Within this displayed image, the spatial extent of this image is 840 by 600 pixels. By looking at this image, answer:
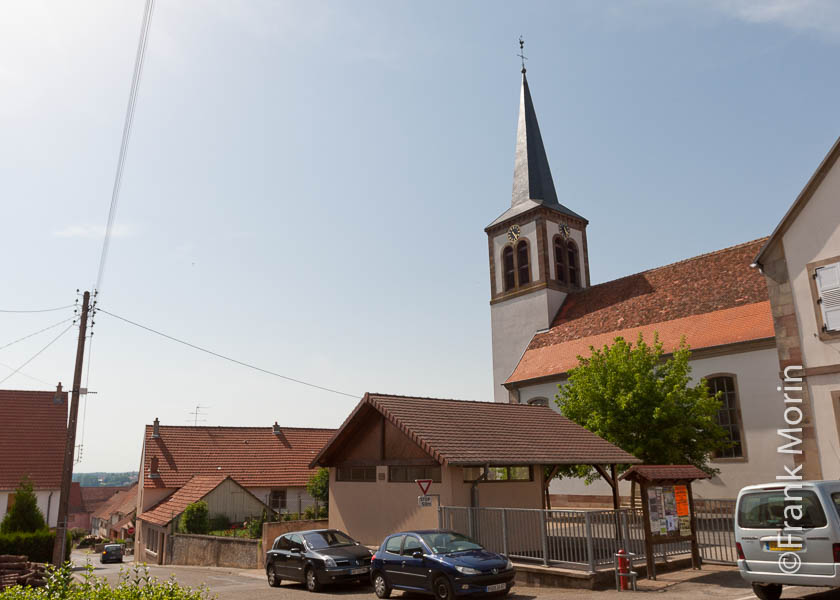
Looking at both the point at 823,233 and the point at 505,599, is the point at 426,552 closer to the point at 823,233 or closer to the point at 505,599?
the point at 505,599

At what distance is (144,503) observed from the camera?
37844 mm

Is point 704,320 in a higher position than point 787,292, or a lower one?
higher

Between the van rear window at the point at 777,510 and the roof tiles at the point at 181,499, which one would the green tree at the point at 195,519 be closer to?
the roof tiles at the point at 181,499

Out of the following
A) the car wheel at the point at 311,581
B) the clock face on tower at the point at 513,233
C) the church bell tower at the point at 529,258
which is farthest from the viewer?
the clock face on tower at the point at 513,233

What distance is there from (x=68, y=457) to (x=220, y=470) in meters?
21.2

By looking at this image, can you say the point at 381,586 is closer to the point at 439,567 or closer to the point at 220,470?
the point at 439,567

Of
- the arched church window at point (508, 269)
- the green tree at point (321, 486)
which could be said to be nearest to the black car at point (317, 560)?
the green tree at point (321, 486)

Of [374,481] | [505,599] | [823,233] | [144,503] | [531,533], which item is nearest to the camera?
[505,599]

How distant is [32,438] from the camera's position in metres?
31.7

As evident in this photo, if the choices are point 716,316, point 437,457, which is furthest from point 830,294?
point 716,316

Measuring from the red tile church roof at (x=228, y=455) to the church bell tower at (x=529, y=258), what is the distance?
557 inches

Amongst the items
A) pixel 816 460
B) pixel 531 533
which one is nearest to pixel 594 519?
pixel 531 533

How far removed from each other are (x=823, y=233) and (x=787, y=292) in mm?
1759

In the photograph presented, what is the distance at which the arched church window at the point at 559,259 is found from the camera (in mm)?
41906
